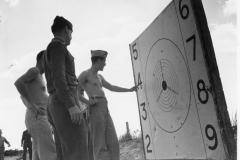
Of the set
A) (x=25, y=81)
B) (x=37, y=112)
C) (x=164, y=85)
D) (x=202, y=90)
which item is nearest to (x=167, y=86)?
(x=164, y=85)

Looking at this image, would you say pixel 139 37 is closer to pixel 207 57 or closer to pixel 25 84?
pixel 207 57

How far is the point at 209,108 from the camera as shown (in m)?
1.73

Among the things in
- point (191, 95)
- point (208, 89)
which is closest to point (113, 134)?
point (191, 95)

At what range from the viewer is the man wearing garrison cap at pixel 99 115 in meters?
2.62

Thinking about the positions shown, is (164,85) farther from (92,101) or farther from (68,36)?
(68,36)

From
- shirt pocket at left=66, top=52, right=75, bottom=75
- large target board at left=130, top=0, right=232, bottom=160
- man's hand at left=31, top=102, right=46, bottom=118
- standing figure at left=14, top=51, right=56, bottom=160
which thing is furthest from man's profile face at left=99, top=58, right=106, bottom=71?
shirt pocket at left=66, top=52, right=75, bottom=75

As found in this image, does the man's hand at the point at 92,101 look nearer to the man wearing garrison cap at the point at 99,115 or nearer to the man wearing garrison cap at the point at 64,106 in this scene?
the man wearing garrison cap at the point at 99,115

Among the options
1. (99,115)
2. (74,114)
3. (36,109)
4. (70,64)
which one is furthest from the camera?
(99,115)

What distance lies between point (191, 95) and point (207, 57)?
0.39 metres

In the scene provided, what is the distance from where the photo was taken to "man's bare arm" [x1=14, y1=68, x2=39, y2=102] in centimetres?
215

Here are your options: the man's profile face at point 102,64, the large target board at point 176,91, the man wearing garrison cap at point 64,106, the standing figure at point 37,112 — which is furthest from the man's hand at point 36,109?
the large target board at point 176,91

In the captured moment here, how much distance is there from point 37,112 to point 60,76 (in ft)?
2.58

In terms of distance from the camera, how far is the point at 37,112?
6.99ft

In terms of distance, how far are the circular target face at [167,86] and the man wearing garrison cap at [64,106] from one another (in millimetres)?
971
